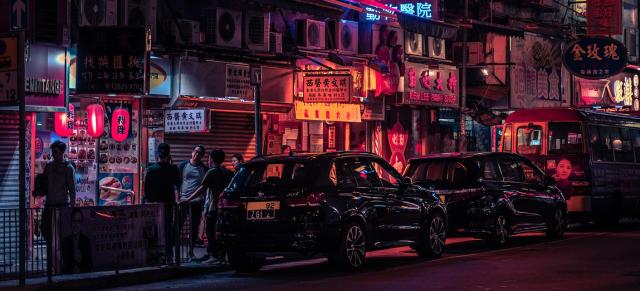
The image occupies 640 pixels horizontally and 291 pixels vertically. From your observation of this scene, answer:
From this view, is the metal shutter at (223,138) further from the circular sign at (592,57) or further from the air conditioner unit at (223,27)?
the circular sign at (592,57)

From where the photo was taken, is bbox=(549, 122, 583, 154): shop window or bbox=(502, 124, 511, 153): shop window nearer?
bbox=(549, 122, 583, 154): shop window

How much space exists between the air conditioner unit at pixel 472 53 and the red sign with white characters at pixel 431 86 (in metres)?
2.05

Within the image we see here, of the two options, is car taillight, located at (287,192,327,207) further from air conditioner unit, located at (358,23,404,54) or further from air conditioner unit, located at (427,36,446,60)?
air conditioner unit, located at (427,36,446,60)

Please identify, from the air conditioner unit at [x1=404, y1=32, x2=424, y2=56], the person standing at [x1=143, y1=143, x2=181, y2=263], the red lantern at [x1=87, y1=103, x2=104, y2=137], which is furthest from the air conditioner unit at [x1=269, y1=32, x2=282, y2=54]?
the person standing at [x1=143, y1=143, x2=181, y2=263]

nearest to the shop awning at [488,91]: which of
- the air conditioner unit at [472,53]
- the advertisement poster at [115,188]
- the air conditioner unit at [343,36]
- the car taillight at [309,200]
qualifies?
the air conditioner unit at [472,53]

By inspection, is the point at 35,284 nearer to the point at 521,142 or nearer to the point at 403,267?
the point at 403,267

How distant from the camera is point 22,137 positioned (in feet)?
45.9

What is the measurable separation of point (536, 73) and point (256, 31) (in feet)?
48.3

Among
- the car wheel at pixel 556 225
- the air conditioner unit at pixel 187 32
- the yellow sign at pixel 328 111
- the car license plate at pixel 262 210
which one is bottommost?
the car wheel at pixel 556 225

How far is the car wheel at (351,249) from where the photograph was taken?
15.6 m

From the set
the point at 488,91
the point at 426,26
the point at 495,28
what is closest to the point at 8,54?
the point at 426,26

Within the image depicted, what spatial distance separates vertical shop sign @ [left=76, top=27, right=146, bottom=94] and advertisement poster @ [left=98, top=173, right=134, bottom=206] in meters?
2.97

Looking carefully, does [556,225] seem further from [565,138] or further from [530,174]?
[565,138]

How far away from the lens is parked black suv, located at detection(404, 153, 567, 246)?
19.7 m
